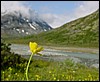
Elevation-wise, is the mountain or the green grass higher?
the mountain

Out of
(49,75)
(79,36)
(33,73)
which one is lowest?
(33,73)

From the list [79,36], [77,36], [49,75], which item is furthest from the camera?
[77,36]

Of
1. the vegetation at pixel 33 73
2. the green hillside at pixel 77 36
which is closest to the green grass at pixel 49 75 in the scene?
the vegetation at pixel 33 73

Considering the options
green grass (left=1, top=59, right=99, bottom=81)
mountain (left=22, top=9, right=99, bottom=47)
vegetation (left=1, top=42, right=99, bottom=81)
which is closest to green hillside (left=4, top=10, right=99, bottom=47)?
mountain (left=22, top=9, right=99, bottom=47)

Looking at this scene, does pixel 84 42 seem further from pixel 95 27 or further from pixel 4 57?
pixel 4 57

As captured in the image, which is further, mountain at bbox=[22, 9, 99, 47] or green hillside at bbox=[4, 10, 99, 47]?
mountain at bbox=[22, 9, 99, 47]

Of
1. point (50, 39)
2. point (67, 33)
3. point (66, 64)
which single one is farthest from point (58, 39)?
point (66, 64)

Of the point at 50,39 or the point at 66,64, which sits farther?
the point at 50,39

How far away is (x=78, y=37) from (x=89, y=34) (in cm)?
759

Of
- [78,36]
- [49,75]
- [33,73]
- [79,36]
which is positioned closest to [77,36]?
[78,36]

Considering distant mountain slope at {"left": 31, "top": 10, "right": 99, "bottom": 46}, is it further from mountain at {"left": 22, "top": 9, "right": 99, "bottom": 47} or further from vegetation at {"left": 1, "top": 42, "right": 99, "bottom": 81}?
vegetation at {"left": 1, "top": 42, "right": 99, "bottom": 81}

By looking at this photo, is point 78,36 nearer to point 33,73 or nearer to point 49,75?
point 33,73

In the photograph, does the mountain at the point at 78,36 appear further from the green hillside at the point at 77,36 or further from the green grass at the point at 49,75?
the green grass at the point at 49,75

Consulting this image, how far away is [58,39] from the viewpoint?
16900 cm
